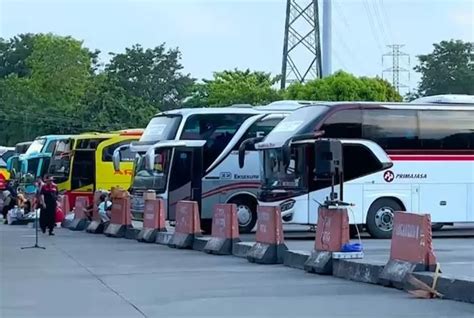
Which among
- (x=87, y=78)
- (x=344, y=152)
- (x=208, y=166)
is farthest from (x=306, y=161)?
(x=87, y=78)

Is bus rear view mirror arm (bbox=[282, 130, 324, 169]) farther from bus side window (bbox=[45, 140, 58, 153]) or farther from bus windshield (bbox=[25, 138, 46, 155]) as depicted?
bus windshield (bbox=[25, 138, 46, 155])

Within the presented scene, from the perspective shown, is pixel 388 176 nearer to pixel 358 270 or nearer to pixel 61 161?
pixel 358 270

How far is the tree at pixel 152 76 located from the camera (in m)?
96.3

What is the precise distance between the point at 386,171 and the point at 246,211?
4.59 metres

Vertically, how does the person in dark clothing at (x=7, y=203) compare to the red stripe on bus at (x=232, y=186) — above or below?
below

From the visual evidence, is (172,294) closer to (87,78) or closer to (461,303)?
(461,303)

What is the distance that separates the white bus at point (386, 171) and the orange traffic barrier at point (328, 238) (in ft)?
25.1

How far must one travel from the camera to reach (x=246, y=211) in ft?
91.5

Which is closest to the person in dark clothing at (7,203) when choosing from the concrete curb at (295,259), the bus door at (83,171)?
the bus door at (83,171)

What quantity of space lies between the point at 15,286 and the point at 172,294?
2.80 metres

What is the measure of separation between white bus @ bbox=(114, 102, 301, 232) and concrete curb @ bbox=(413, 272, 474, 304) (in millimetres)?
14478

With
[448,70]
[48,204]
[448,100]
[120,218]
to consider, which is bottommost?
[120,218]

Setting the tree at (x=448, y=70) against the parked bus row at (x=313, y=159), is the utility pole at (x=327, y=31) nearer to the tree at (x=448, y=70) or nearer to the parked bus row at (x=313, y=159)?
the tree at (x=448, y=70)

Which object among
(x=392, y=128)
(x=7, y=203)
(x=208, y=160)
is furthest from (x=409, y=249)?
(x=7, y=203)
